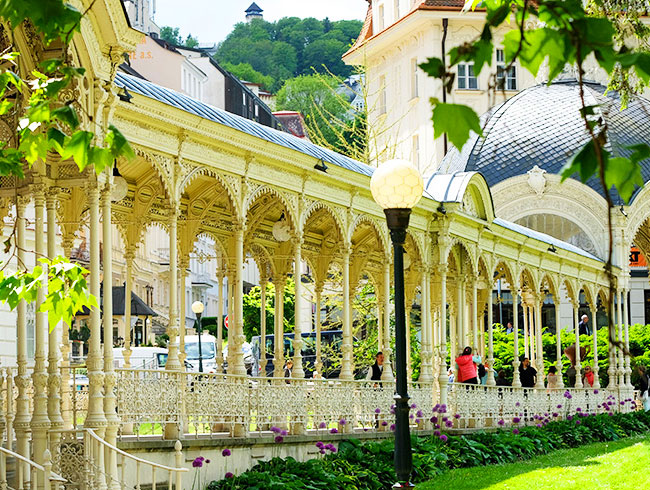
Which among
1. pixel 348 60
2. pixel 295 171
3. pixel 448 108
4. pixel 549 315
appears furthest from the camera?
pixel 348 60

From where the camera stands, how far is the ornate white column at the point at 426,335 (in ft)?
73.5

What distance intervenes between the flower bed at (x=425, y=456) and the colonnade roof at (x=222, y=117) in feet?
14.4

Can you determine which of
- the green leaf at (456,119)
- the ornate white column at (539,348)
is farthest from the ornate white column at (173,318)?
the ornate white column at (539,348)

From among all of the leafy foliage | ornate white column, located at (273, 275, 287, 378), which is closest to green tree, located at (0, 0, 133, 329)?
ornate white column, located at (273, 275, 287, 378)

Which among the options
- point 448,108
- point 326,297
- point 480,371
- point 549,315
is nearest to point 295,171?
point 480,371

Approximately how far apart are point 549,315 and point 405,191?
141 feet

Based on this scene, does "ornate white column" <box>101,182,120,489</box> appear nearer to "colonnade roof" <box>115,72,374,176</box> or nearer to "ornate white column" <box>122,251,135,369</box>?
"colonnade roof" <box>115,72,374,176</box>

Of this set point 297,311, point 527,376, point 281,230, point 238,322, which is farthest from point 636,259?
point 238,322

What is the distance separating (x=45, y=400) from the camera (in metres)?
12.1

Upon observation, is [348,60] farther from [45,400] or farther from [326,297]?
[45,400]

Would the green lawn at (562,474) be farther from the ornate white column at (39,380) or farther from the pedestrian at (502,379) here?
the pedestrian at (502,379)

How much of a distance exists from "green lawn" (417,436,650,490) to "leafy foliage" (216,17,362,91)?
101 meters

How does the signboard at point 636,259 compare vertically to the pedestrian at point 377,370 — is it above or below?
above

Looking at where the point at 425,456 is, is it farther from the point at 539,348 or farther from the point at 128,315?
the point at 539,348
